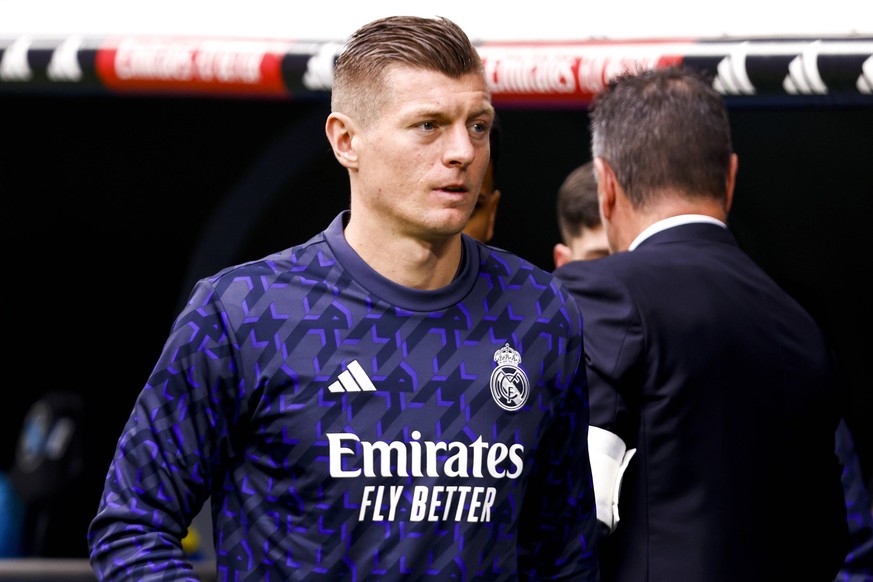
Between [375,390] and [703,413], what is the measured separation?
1.93 ft

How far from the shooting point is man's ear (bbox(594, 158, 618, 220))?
2393 mm

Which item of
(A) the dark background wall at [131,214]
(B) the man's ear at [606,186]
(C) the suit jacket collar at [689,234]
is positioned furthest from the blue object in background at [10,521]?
(C) the suit jacket collar at [689,234]

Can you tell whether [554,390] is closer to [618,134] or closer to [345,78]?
[345,78]

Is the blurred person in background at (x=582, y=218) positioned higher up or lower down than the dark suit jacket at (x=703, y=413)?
higher up

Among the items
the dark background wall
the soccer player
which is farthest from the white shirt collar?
the dark background wall

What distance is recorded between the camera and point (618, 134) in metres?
2.39

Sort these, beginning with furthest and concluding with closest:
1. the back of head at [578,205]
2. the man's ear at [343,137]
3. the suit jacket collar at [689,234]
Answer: the back of head at [578,205] < the suit jacket collar at [689,234] < the man's ear at [343,137]

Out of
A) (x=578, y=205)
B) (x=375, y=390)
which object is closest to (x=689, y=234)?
(x=375, y=390)

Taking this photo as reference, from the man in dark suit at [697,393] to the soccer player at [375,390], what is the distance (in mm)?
254

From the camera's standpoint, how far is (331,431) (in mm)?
1758

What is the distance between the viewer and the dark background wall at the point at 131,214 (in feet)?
17.4

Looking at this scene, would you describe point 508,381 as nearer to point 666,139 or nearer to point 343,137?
point 343,137

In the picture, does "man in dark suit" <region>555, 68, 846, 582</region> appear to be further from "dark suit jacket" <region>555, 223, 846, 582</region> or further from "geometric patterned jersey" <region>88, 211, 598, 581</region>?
"geometric patterned jersey" <region>88, 211, 598, 581</region>

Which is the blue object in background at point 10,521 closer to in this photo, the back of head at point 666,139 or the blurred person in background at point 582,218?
the blurred person in background at point 582,218
